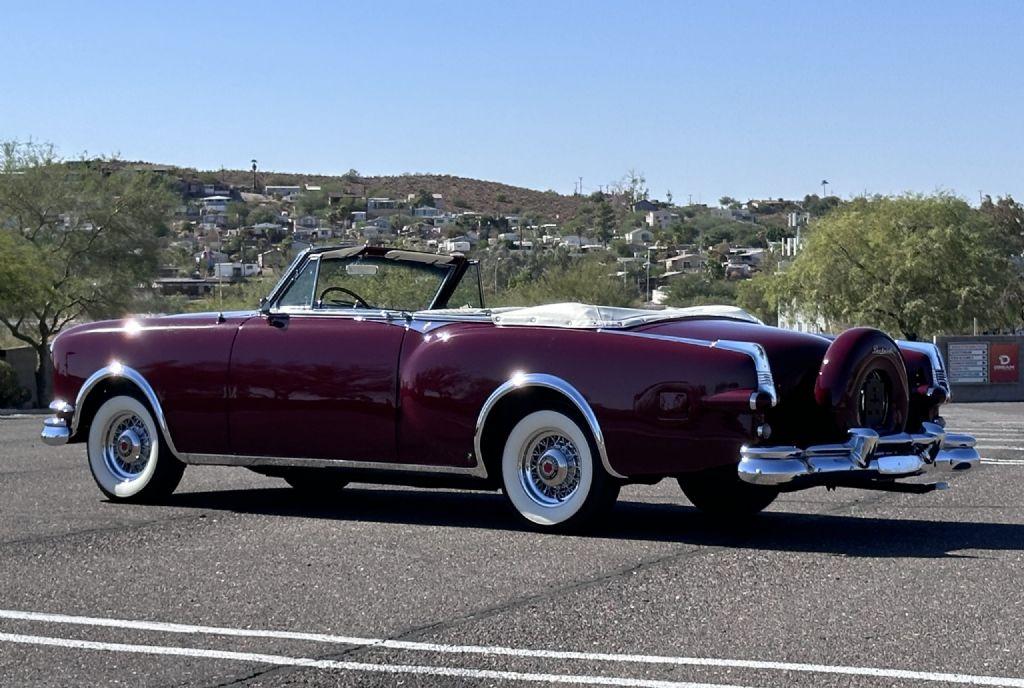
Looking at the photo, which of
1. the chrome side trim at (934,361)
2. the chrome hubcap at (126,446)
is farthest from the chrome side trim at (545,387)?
the chrome hubcap at (126,446)

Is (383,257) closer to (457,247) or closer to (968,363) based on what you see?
(457,247)

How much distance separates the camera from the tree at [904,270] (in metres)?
65.7

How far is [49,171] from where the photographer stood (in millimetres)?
52906

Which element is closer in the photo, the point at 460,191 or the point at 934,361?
the point at 934,361

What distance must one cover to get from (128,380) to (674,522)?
379 centimetres

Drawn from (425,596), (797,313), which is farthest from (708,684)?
(797,313)

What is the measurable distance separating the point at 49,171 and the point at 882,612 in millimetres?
50216

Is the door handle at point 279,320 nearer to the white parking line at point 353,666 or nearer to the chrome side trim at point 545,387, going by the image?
the chrome side trim at point 545,387

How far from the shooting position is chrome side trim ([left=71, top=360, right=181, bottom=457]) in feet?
32.9

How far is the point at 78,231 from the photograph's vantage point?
52375mm

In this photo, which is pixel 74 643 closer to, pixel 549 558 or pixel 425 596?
pixel 425 596

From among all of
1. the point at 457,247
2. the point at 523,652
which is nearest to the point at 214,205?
the point at 457,247

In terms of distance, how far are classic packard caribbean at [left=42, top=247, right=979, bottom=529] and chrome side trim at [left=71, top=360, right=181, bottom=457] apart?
0.01 metres

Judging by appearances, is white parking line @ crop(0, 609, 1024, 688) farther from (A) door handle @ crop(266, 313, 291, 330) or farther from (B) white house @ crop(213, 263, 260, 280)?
(B) white house @ crop(213, 263, 260, 280)
